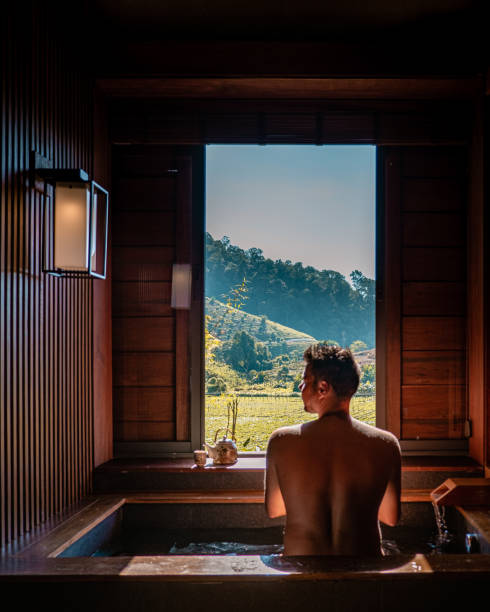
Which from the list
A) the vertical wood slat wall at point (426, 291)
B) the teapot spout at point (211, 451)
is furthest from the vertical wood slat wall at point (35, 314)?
the vertical wood slat wall at point (426, 291)

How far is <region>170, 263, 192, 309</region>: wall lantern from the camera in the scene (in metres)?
3.76

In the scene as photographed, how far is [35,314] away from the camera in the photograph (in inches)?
103

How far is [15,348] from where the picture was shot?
2.41 meters

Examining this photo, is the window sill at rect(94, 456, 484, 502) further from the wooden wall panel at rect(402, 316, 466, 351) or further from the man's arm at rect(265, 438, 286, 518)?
the man's arm at rect(265, 438, 286, 518)

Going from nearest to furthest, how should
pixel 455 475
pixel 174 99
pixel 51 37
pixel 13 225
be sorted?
pixel 13 225, pixel 51 37, pixel 455 475, pixel 174 99

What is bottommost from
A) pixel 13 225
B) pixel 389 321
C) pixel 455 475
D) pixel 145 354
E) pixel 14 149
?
pixel 455 475

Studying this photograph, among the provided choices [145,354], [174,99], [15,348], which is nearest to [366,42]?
[174,99]

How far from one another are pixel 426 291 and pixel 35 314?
8.64 ft

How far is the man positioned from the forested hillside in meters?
1.83

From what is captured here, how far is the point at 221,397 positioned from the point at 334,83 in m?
2.34

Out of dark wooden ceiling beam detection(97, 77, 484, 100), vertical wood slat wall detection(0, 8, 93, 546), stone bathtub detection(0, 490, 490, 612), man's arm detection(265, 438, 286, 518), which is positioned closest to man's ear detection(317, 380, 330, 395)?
man's arm detection(265, 438, 286, 518)

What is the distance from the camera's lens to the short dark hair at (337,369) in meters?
2.06

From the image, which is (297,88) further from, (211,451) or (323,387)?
(211,451)

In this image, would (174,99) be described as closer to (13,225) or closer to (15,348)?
(13,225)
